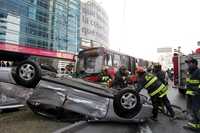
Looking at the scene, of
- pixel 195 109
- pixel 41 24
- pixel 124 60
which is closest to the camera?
pixel 195 109

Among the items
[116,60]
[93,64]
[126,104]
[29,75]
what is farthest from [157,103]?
[116,60]

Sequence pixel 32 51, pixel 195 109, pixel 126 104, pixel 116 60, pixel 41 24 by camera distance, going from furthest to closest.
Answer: pixel 41 24
pixel 32 51
pixel 116 60
pixel 195 109
pixel 126 104

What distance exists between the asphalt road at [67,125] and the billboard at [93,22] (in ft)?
238

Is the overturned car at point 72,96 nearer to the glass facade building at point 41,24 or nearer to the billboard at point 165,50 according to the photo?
the glass facade building at point 41,24

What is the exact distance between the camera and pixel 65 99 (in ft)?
24.4

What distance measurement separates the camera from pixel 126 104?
287 inches

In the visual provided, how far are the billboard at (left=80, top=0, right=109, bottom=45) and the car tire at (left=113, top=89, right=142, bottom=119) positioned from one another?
7332cm

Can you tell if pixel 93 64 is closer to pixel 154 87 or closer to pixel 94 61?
pixel 94 61

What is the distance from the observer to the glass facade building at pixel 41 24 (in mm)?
48309

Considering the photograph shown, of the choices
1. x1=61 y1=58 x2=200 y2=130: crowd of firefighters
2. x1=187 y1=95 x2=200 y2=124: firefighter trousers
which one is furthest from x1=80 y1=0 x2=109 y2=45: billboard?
x1=187 y1=95 x2=200 y2=124: firefighter trousers

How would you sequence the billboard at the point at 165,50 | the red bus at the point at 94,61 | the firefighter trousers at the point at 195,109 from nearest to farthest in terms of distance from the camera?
the firefighter trousers at the point at 195,109
the red bus at the point at 94,61
the billboard at the point at 165,50

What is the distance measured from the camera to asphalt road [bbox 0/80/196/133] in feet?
22.2

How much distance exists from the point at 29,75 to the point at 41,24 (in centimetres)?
5149

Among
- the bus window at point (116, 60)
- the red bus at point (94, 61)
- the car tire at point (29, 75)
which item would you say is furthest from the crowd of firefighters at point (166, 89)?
the bus window at point (116, 60)
